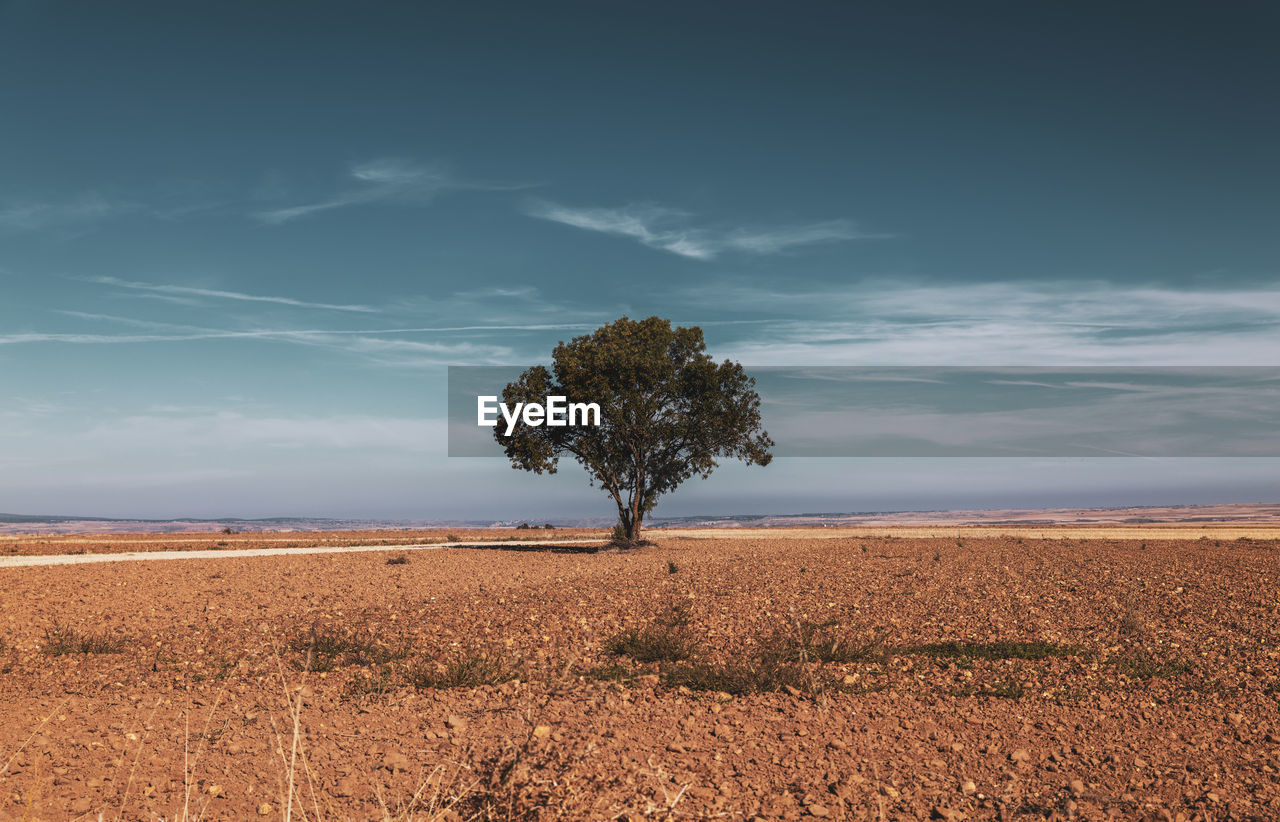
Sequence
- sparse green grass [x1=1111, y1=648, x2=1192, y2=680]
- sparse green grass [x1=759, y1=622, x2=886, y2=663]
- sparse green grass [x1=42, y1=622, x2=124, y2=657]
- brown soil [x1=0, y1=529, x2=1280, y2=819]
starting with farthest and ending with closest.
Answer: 1. sparse green grass [x1=42, y1=622, x2=124, y2=657]
2. sparse green grass [x1=759, y1=622, x2=886, y2=663]
3. sparse green grass [x1=1111, y1=648, x2=1192, y2=680]
4. brown soil [x1=0, y1=529, x2=1280, y2=819]

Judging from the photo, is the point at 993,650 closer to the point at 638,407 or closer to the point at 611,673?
the point at 611,673

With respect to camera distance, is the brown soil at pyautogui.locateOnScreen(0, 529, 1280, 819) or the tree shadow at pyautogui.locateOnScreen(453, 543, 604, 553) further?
the tree shadow at pyautogui.locateOnScreen(453, 543, 604, 553)

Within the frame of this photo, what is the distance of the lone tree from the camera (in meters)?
32.6

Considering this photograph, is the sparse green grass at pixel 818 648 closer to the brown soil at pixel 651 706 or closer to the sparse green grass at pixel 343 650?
the brown soil at pixel 651 706

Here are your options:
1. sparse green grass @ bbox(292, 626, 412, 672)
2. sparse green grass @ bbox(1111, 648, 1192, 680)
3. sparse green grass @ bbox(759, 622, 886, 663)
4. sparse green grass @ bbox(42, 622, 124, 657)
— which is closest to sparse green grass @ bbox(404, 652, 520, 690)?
sparse green grass @ bbox(292, 626, 412, 672)

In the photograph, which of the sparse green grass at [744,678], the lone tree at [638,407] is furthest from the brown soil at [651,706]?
the lone tree at [638,407]

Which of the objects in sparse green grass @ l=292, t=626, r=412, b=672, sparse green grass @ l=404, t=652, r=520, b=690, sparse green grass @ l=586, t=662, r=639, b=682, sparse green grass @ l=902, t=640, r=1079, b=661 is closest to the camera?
sparse green grass @ l=404, t=652, r=520, b=690

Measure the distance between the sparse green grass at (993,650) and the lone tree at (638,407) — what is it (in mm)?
22947

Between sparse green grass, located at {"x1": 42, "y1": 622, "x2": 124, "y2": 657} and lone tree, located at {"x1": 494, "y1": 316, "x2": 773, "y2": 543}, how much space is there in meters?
21.5

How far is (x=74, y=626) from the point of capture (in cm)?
1265

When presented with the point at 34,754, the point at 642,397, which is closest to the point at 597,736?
the point at 34,754

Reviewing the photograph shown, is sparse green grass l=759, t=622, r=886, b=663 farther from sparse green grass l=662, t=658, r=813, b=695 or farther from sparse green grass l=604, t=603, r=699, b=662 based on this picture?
sparse green grass l=604, t=603, r=699, b=662

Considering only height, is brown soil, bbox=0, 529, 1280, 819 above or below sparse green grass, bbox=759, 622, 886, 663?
below

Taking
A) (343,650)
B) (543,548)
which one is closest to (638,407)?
(543,548)
